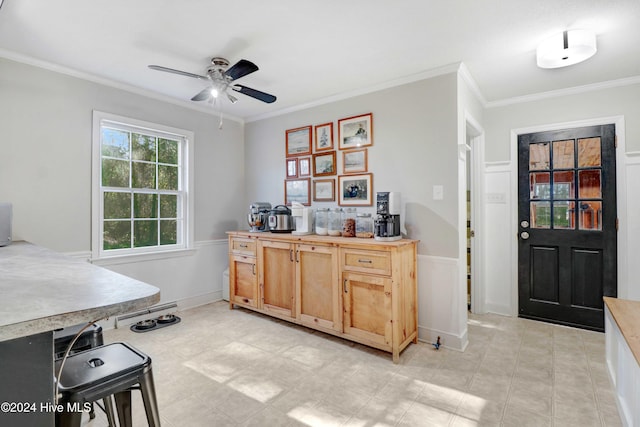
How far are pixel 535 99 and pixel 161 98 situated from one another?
161 inches

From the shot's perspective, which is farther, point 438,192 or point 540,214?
point 540,214

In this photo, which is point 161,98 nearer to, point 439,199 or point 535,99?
point 439,199

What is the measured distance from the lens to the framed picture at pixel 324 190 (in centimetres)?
357

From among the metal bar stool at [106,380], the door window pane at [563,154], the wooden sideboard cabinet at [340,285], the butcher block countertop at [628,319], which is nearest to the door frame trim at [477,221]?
the door window pane at [563,154]

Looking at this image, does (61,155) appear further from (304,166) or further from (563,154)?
(563,154)

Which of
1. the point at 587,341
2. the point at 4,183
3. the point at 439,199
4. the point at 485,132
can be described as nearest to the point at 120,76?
the point at 4,183

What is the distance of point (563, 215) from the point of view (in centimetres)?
329

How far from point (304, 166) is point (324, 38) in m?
1.62

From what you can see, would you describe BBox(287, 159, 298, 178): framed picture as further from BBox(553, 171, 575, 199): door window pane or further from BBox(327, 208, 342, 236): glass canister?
BBox(553, 171, 575, 199): door window pane

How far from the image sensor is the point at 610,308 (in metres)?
1.98

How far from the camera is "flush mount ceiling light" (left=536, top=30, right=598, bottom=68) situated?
216 cm

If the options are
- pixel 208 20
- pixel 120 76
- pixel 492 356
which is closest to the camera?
pixel 208 20

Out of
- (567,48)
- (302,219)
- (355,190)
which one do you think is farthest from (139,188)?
(567,48)

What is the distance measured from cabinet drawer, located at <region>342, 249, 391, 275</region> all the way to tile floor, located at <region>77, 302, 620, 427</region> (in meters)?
0.70
